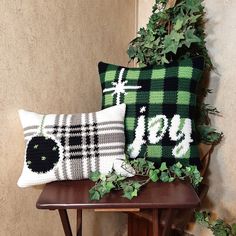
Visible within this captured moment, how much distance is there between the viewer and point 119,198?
725 millimetres

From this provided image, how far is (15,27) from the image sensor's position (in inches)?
32.4

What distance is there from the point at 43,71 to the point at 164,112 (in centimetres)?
46

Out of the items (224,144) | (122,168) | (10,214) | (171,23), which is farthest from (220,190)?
(10,214)

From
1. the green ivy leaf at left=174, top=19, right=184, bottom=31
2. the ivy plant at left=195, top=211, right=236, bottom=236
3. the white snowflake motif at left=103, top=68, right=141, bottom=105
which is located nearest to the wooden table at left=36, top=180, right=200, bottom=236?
the white snowflake motif at left=103, top=68, right=141, bottom=105

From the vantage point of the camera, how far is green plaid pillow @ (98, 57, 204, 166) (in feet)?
2.92

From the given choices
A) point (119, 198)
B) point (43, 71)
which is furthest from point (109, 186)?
point (43, 71)

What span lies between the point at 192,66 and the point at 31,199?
739mm

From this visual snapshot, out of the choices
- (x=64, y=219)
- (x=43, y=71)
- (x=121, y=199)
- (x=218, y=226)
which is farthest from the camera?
(x=218, y=226)

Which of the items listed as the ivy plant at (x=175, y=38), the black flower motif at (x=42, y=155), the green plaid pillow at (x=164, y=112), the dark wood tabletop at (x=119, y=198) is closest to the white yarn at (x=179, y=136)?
the green plaid pillow at (x=164, y=112)

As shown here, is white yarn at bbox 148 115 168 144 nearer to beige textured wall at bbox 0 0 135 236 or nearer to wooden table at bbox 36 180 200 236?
wooden table at bbox 36 180 200 236

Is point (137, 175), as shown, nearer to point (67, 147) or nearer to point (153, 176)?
point (153, 176)

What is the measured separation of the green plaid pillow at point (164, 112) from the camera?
0.89 metres

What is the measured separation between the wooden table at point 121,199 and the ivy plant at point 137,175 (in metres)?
0.02

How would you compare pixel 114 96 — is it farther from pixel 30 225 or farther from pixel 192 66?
pixel 30 225
